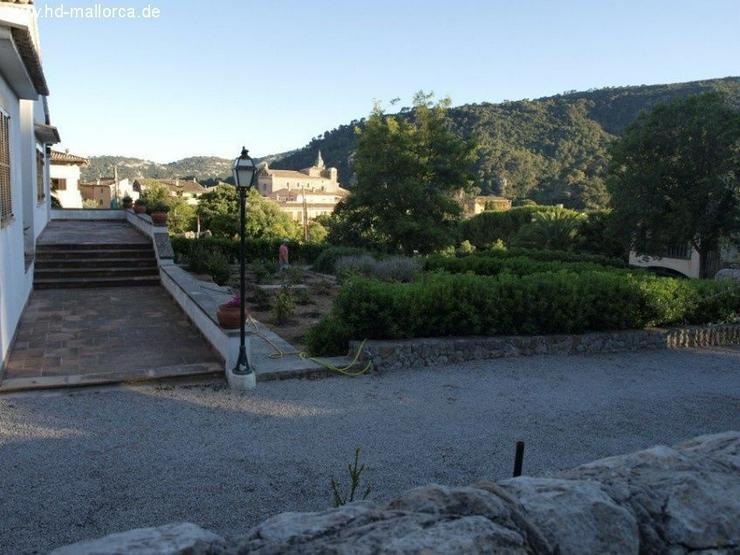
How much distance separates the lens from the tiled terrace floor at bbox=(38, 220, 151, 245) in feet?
46.1

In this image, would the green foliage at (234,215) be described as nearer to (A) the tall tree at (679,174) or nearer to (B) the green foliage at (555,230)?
(B) the green foliage at (555,230)

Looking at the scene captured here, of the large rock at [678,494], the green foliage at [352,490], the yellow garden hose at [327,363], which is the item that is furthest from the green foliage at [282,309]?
the large rock at [678,494]

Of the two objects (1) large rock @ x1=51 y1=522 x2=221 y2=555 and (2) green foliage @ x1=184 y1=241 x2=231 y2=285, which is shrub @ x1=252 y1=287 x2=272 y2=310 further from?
(1) large rock @ x1=51 y1=522 x2=221 y2=555

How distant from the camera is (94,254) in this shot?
1311cm

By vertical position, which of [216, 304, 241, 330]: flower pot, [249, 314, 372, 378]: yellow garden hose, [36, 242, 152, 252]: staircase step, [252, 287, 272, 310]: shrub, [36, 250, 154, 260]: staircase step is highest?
[36, 242, 152, 252]: staircase step

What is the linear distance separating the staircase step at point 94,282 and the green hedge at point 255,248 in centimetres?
603

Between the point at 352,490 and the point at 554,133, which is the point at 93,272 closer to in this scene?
the point at 352,490

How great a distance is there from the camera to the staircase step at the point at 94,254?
12666mm

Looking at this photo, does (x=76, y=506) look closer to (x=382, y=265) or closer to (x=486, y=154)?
(x=382, y=265)

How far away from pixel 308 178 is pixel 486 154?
42.3m

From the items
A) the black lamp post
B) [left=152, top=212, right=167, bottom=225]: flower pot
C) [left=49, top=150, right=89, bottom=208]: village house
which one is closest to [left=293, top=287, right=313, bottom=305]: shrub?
[left=152, top=212, right=167, bottom=225]: flower pot

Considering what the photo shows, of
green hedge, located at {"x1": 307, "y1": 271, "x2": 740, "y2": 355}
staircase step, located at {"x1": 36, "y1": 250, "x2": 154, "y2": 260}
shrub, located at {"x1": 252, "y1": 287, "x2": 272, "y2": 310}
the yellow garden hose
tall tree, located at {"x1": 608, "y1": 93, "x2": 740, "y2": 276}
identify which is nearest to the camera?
the yellow garden hose

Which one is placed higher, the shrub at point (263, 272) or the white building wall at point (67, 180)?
the white building wall at point (67, 180)

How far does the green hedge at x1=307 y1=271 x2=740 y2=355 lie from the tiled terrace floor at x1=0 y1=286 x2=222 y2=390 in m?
1.84
